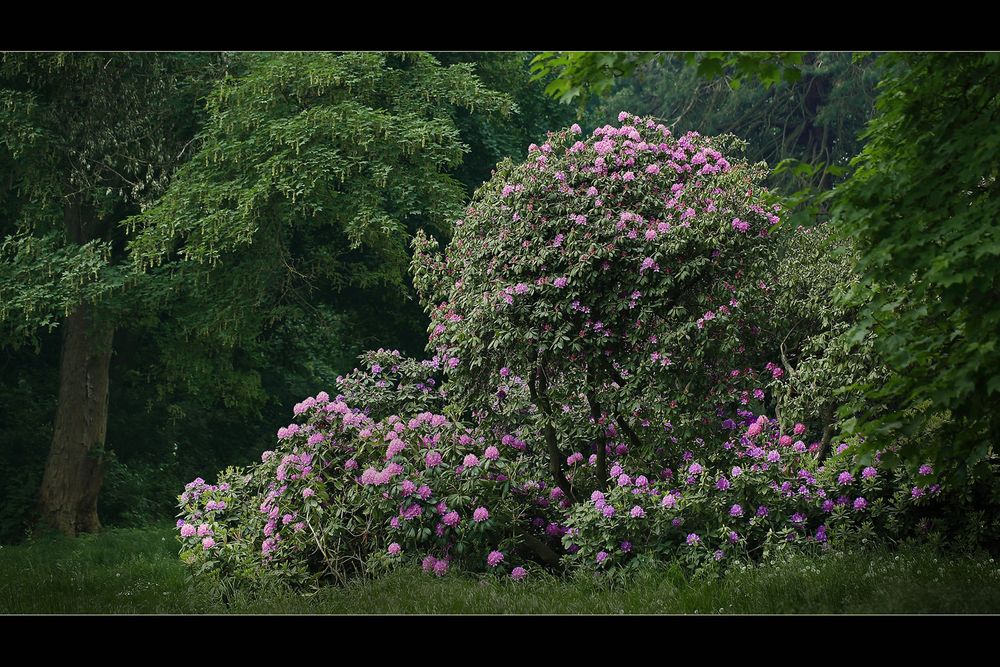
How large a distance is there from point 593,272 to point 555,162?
104 cm

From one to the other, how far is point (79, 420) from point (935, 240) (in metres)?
5.77

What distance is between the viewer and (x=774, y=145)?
15.7m

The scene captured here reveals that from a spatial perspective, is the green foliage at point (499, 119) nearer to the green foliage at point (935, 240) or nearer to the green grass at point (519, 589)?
the green grass at point (519, 589)

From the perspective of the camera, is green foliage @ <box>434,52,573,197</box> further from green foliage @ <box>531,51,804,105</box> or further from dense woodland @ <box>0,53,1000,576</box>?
green foliage @ <box>531,51,804,105</box>

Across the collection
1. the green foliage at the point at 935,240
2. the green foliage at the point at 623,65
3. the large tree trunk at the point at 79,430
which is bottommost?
the large tree trunk at the point at 79,430

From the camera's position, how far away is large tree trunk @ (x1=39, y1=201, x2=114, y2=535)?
7.32 metres

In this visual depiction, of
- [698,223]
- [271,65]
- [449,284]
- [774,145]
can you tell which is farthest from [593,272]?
[774,145]

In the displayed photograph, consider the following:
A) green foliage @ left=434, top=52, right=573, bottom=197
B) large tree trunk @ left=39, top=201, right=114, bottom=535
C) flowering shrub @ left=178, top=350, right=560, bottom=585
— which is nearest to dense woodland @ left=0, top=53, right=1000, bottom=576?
large tree trunk @ left=39, top=201, right=114, bottom=535

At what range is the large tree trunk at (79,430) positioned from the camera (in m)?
7.32

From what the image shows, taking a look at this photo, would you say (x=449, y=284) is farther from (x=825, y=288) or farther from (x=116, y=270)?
(x=825, y=288)

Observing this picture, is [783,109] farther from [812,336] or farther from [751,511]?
[751,511]

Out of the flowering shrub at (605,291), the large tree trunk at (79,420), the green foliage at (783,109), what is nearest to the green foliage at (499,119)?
the green foliage at (783,109)

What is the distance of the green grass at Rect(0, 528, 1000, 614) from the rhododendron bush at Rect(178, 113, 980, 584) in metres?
0.26

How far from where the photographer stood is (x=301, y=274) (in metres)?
8.41
